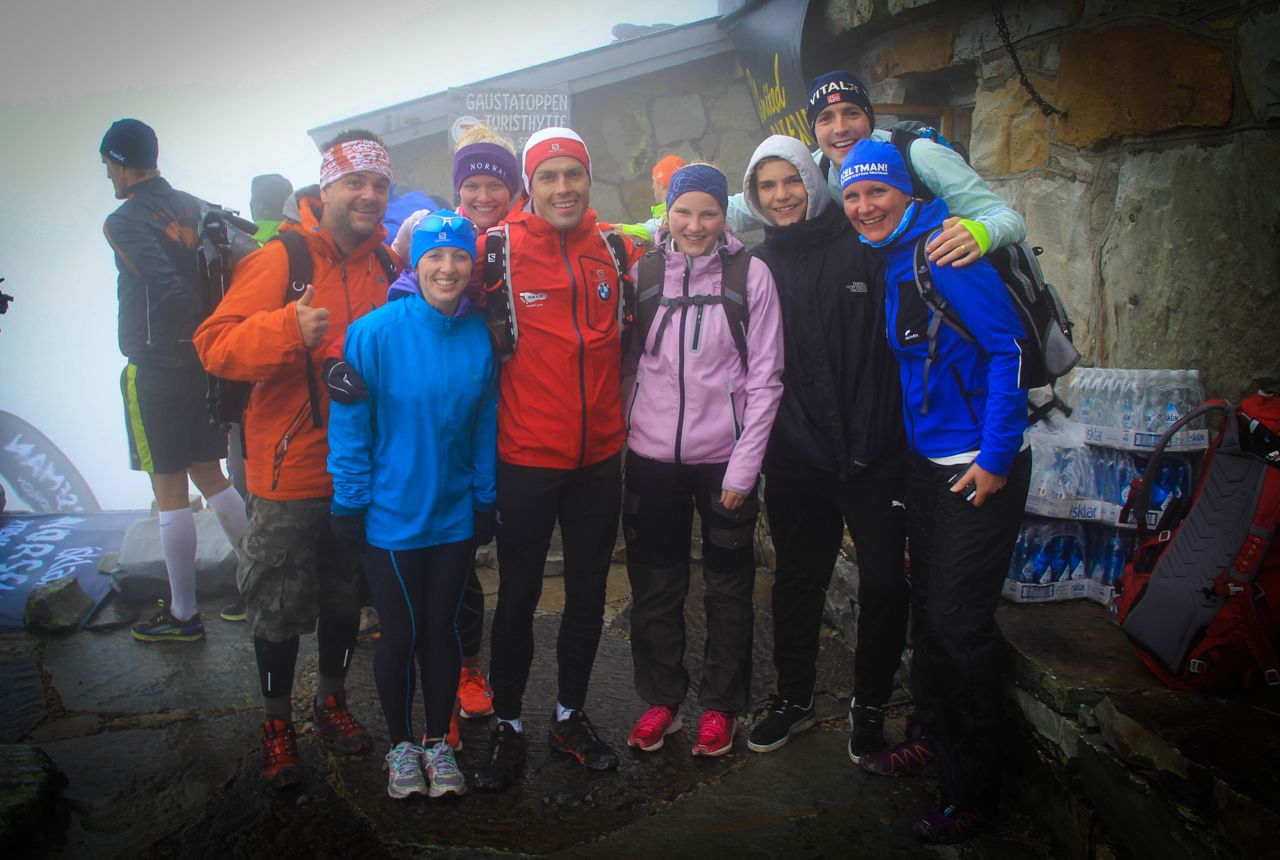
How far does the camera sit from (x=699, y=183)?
9.44ft

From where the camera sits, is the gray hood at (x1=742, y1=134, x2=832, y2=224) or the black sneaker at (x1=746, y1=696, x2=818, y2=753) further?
the black sneaker at (x1=746, y1=696, x2=818, y2=753)

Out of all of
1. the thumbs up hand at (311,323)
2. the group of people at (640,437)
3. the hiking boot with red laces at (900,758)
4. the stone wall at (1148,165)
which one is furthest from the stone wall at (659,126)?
the hiking boot with red laces at (900,758)

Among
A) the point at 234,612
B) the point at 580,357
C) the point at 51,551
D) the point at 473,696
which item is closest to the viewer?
the point at 580,357

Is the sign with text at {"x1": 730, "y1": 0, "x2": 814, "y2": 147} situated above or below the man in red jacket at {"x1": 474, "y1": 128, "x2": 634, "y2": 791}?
above

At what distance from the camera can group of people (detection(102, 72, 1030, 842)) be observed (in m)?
2.62

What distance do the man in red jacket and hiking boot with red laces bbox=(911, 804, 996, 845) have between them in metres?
1.14

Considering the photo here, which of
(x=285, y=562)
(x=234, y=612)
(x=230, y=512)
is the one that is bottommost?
(x=234, y=612)

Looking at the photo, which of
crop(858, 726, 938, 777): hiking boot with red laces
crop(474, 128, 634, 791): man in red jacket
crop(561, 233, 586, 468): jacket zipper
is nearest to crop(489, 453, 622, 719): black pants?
crop(474, 128, 634, 791): man in red jacket

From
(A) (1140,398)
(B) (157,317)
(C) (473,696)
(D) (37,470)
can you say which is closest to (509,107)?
(B) (157,317)

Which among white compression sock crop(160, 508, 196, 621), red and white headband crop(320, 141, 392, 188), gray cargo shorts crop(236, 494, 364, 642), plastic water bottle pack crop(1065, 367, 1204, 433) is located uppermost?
red and white headband crop(320, 141, 392, 188)

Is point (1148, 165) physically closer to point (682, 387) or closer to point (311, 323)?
point (682, 387)

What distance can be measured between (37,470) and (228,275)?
13.8 m

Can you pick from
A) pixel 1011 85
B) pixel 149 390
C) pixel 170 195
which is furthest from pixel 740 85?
pixel 149 390

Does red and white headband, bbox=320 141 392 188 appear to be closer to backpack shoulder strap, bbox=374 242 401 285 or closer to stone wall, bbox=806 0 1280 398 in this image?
backpack shoulder strap, bbox=374 242 401 285
